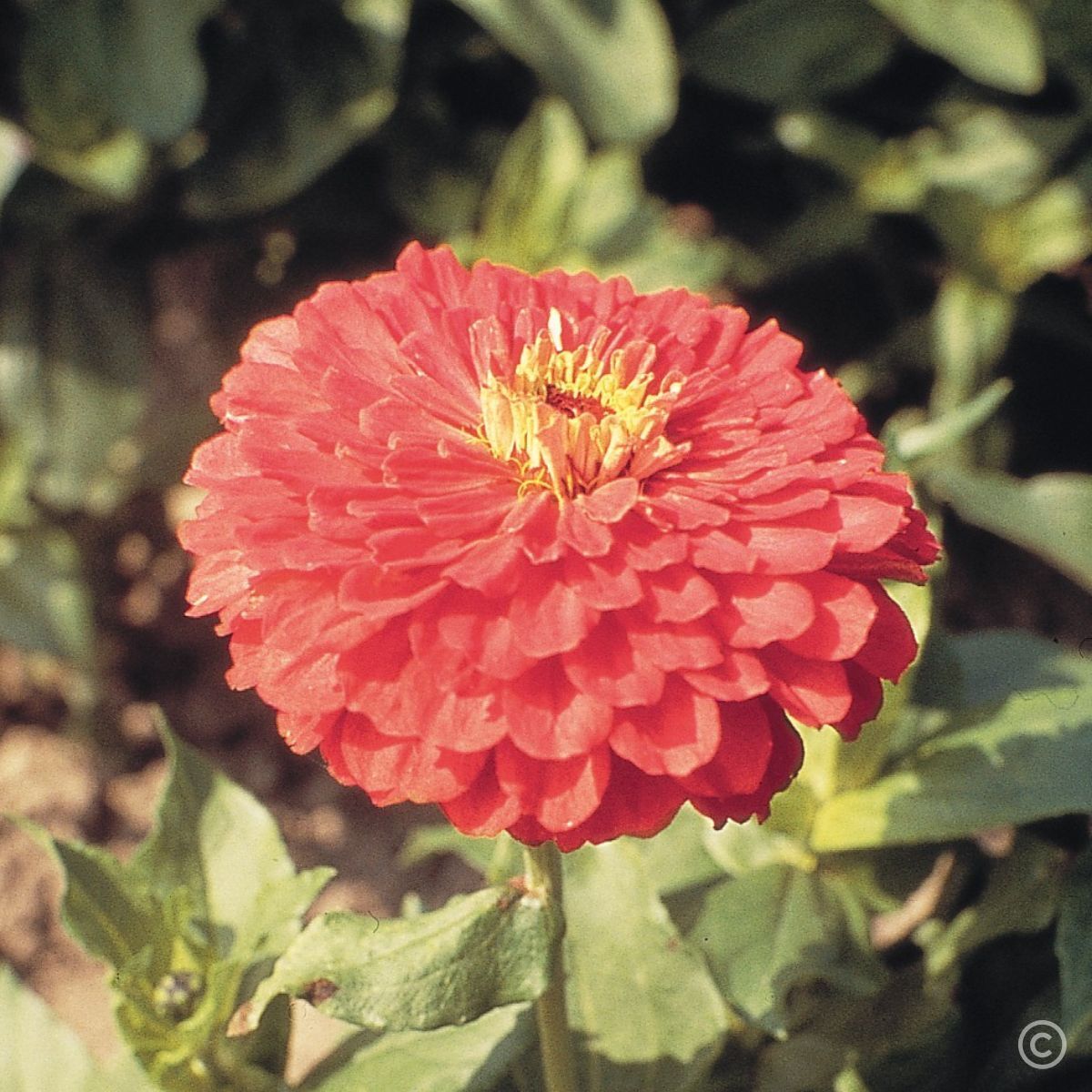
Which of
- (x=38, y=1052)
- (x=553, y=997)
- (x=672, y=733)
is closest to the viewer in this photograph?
(x=672, y=733)

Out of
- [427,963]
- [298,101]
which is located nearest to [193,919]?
[427,963]

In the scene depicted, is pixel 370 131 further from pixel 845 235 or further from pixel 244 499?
pixel 244 499

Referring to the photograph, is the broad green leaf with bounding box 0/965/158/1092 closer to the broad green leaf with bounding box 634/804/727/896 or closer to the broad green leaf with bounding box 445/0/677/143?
the broad green leaf with bounding box 634/804/727/896

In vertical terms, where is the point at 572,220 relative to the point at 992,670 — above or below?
above

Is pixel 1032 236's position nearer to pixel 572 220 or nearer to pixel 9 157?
pixel 572 220

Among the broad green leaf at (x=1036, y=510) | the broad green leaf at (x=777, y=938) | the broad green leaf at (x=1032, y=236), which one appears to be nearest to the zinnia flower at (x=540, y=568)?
the broad green leaf at (x=777, y=938)
